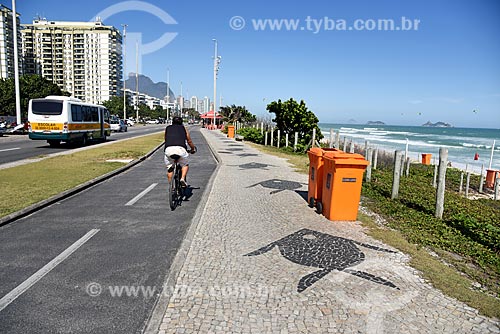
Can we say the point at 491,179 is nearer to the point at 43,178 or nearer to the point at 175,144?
the point at 175,144

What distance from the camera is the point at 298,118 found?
82.1 ft

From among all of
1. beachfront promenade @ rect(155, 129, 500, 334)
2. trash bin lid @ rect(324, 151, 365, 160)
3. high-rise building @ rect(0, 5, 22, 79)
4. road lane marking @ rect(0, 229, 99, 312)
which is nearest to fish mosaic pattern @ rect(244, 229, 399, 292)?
beachfront promenade @ rect(155, 129, 500, 334)

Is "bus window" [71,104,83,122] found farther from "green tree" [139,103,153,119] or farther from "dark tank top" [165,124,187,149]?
"green tree" [139,103,153,119]

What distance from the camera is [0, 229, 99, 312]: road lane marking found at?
12.0ft

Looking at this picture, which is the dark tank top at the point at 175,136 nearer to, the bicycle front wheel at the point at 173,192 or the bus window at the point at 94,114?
the bicycle front wheel at the point at 173,192

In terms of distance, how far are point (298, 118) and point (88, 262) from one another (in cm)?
2150

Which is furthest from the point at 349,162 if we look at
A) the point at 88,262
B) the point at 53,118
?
the point at 53,118

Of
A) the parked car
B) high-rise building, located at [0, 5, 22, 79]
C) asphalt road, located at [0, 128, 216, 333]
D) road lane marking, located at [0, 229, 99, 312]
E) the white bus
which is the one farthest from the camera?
high-rise building, located at [0, 5, 22, 79]

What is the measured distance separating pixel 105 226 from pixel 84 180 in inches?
170

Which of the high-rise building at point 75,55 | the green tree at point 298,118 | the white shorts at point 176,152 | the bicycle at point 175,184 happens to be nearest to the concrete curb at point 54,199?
the bicycle at point 175,184

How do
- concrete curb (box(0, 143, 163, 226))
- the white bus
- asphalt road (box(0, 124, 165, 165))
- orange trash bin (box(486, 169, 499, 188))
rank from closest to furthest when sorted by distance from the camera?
concrete curb (box(0, 143, 163, 226)) < asphalt road (box(0, 124, 165, 165)) < orange trash bin (box(486, 169, 499, 188)) < the white bus

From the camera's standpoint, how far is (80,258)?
4.77 metres

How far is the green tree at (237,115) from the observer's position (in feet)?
193

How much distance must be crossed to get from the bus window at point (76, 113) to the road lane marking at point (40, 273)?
55.4 ft
